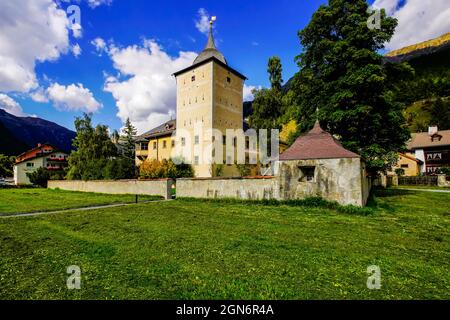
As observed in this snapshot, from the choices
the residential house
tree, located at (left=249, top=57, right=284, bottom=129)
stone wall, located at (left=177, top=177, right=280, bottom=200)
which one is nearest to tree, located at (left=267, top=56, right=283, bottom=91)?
tree, located at (left=249, top=57, right=284, bottom=129)

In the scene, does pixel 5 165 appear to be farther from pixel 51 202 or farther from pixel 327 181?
pixel 327 181

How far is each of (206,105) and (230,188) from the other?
1946 cm

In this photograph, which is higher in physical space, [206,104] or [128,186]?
[206,104]

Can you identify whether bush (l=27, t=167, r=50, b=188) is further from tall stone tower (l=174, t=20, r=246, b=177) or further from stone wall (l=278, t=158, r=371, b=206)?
stone wall (l=278, t=158, r=371, b=206)

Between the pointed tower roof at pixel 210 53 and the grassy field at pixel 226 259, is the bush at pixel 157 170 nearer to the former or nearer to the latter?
the grassy field at pixel 226 259

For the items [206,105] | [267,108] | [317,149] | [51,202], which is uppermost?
[267,108]

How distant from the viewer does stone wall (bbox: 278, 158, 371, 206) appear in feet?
45.2

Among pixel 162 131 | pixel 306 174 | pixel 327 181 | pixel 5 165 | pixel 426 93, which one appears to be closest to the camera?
pixel 327 181

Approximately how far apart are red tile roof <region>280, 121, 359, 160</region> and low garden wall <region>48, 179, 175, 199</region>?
11521mm

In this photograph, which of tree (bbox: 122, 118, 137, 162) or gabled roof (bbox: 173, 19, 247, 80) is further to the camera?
tree (bbox: 122, 118, 137, 162)

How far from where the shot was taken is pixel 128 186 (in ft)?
83.1

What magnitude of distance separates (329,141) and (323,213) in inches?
200

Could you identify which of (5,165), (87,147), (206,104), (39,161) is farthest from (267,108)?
(5,165)

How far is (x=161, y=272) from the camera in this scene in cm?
525
